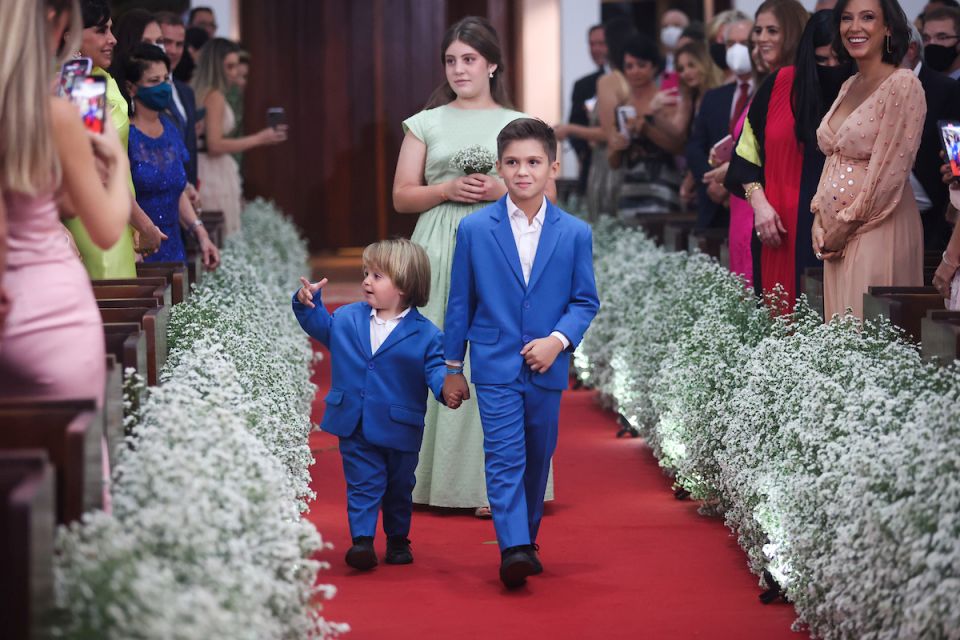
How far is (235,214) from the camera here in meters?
10.9

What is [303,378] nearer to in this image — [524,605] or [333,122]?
[524,605]

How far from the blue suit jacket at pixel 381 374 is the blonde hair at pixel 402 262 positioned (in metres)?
0.09

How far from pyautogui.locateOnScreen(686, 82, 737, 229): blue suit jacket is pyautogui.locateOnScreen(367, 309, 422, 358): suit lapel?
338 centimetres

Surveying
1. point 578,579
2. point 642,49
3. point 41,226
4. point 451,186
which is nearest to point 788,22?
point 451,186

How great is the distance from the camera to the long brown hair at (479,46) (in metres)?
5.53

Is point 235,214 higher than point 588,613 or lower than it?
higher

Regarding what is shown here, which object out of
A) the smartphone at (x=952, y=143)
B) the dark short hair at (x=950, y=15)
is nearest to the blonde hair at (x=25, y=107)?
the smartphone at (x=952, y=143)

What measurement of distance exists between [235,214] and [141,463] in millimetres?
7779

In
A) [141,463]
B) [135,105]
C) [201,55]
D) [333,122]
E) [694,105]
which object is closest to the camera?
[141,463]

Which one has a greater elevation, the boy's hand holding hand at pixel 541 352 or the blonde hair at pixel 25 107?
the blonde hair at pixel 25 107

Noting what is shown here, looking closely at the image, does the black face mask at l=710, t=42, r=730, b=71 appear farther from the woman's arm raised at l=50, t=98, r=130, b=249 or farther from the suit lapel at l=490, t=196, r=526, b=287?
the woman's arm raised at l=50, t=98, r=130, b=249

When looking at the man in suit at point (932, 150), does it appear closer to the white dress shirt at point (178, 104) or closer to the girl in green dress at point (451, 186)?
the girl in green dress at point (451, 186)

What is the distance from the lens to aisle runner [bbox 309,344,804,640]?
425 cm

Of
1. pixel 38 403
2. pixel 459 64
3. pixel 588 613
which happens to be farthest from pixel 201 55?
pixel 38 403
